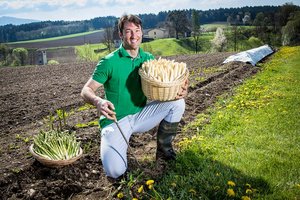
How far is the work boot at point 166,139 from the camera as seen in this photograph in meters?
4.62

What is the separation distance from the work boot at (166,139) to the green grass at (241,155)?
214 millimetres

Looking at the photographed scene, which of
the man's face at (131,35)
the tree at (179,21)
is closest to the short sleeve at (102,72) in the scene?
the man's face at (131,35)

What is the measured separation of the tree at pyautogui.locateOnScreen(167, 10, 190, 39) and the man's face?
90002 mm

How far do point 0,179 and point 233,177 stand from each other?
11.0 ft

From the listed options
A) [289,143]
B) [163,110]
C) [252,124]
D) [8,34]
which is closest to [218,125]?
[252,124]

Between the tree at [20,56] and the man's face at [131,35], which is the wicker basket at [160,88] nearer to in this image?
the man's face at [131,35]

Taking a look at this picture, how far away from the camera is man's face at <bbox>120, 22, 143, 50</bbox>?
425cm

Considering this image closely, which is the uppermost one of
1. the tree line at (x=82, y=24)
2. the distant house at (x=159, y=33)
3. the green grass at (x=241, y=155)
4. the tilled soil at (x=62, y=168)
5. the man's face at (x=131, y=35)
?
the tree line at (x=82, y=24)

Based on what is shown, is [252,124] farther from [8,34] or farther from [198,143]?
[8,34]

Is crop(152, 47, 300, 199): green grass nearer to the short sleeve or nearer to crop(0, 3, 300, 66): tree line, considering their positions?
the short sleeve

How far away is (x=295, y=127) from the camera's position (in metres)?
5.77

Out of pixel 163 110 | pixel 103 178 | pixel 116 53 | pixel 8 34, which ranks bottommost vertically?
pixel 103 178

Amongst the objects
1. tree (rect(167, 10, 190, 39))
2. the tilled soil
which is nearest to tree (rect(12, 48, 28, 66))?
tree (rect(167, 10, 190, 39))

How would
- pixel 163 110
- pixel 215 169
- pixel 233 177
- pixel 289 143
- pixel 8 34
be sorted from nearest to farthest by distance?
pixel 233 177, pixel 215 169, pixel 163 110, pixel 289 143, pixel 8 34
